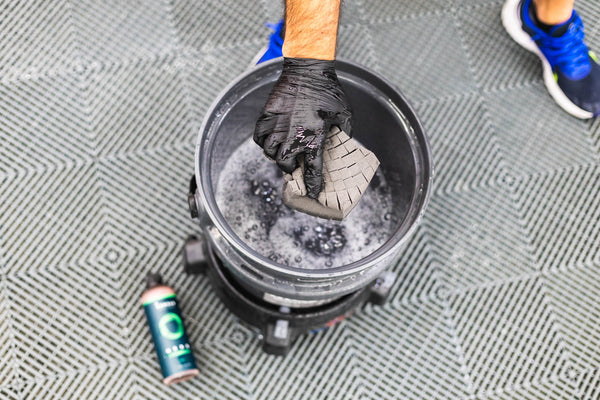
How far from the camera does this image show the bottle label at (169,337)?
1160mm

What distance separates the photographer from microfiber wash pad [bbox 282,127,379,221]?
83 cm

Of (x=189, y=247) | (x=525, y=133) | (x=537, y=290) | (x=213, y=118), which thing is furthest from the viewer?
(x=525, y=133)

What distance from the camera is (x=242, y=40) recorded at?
1.45 metres

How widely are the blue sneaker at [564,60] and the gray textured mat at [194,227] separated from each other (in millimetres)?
39

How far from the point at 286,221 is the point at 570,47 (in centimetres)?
91

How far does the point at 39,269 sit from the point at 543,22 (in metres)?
1.39

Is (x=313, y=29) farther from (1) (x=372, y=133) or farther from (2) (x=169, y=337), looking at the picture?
(2) (x=169, y=337)

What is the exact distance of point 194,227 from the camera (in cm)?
131

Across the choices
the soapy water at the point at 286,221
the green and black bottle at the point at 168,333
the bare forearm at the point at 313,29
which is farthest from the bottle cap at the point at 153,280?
the bare forearm at the point at 313,29

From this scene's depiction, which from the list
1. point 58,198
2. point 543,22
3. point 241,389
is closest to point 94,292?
point 58,198

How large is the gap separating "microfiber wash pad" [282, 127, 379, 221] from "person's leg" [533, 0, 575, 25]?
2.74 ft

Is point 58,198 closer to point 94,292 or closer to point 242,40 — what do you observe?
point 94,292

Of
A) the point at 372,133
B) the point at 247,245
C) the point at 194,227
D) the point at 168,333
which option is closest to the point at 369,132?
the point at 372,133

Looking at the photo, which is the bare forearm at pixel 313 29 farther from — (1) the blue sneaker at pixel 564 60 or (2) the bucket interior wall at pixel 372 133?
(1) the blue sneaker at pixel 564 60
